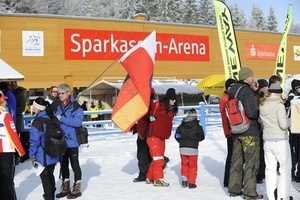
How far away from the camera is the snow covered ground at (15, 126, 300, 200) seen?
22.4 feet

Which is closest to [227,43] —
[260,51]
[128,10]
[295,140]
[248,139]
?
[295,140]

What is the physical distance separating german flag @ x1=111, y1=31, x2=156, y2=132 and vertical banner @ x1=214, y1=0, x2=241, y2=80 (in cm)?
325

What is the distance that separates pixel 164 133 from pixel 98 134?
7.28m

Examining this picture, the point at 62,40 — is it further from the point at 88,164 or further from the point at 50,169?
the point at 50,169

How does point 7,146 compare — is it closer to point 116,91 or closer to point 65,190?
point 65,190

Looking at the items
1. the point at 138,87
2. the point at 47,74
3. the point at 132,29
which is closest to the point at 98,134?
the point at 138,87

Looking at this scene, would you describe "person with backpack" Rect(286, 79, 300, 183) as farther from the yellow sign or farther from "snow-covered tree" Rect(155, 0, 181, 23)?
"snow-covered tree" Rect(155, 0, 181, 23)

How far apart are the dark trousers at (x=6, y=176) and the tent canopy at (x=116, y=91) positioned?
18.8 meters

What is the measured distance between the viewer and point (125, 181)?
7.94 metres

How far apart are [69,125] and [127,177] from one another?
2306 millimetres

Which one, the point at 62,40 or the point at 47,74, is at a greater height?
the point at 62,40

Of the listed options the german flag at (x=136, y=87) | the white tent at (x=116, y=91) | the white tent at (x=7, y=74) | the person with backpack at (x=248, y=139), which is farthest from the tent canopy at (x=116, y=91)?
the person with backpack at (x=248, y=139)

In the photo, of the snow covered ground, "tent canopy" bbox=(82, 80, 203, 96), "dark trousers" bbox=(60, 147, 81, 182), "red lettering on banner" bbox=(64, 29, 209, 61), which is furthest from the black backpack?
"red lettering on banner" bbox=(64, 29, 209, 61)

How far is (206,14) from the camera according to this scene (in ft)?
243
